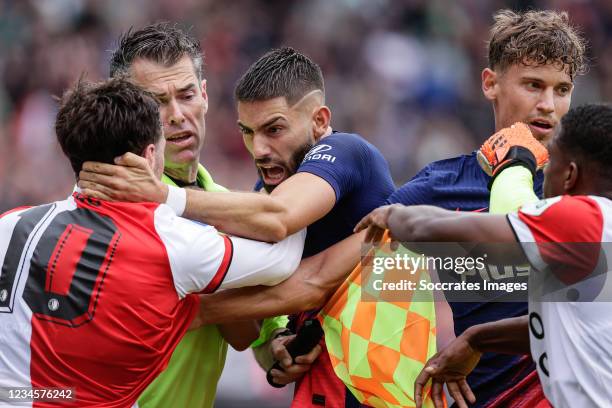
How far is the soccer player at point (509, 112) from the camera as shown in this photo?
4828mm

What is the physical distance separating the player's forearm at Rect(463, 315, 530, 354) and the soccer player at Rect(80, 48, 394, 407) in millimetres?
844

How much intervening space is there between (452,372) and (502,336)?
0.31 metres

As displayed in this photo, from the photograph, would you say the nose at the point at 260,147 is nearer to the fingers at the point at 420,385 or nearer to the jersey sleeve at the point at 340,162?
the jersey sleeve at the point at 340,162

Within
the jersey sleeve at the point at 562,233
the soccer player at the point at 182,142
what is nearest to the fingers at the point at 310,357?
the soccer player at the point at 182,142

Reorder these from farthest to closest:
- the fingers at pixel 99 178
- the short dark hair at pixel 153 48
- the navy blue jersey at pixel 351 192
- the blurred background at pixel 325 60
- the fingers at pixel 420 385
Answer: the blurred background at pixel 325 60
the short dark hair at pixel 153 48
the navy blue jersey at pixel 351 192
the fingers at pixel 420 385
the fingers at pixel 99 178

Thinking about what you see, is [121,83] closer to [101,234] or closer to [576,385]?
[101,234]

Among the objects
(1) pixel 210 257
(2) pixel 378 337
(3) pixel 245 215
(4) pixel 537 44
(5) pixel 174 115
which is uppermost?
(4) pixel 537 44

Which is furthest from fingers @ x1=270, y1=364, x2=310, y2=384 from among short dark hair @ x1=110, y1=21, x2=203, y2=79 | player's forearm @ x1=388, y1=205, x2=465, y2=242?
short dark hair @ x1=110, y1=21, x2=203, y2=79

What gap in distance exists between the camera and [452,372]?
454 cm

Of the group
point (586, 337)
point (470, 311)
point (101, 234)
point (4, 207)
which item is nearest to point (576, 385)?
point (586, 337)

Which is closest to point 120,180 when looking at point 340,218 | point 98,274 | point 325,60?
point 98,274

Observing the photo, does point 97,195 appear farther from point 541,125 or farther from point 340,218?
point 541,125

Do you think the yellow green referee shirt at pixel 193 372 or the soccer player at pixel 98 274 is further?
the yellow green referee shirt at pixel 193 372

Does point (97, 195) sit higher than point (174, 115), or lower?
lower
